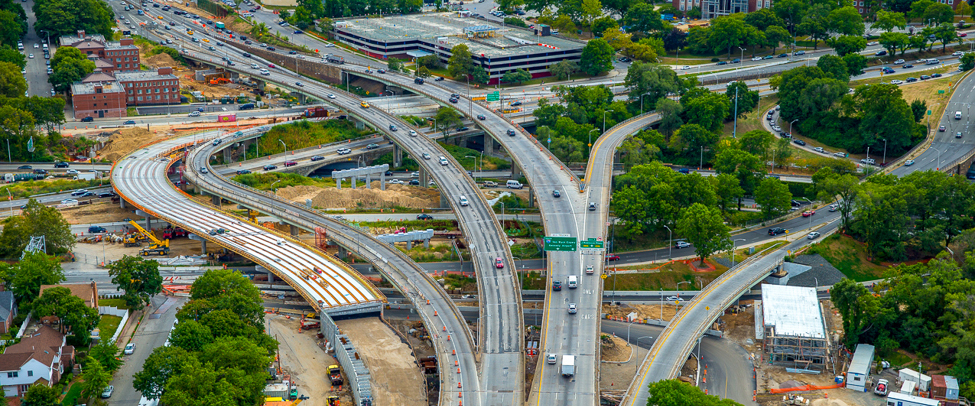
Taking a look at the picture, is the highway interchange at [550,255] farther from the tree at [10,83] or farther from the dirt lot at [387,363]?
the tree at [10,83]

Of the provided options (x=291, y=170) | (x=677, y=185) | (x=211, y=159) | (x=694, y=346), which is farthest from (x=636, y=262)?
(x=211, y=159)

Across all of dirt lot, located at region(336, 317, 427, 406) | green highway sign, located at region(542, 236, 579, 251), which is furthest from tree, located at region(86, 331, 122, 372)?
green highway sign, located at region(542, 236, 579, 251)

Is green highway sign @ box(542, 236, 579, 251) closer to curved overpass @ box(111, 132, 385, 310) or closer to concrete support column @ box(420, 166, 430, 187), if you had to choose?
curved overpass @ box(111, 132, 385, 310)

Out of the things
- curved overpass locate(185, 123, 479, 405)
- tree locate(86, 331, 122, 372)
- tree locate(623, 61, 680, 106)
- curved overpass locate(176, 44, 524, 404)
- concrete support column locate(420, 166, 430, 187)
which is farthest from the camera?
tree locate(623, 61, 680, 106)

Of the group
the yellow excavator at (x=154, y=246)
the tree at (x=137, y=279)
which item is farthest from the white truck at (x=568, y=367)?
the yellow excavator at (x=154, y=246)

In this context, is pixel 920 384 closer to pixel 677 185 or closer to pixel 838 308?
pixel 838 308

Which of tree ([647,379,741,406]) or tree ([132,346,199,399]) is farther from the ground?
tree ([132,346,199,399])
